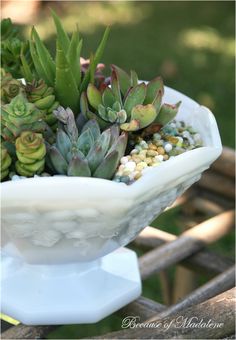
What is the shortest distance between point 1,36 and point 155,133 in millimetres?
255

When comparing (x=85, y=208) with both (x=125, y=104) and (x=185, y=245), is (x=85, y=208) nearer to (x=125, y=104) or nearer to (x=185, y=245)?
(x=125, y=104)

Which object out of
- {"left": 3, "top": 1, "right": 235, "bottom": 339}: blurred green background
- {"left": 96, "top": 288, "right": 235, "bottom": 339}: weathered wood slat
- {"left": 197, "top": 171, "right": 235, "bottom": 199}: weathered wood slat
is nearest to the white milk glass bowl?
{"left": 96, "top": 288, "right": 235, "bottom": 339}: weathered wood slat

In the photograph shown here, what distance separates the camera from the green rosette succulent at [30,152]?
25.8 inches

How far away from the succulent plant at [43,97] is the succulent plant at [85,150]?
18 mm

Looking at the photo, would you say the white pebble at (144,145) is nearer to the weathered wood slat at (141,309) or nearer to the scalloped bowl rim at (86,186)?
the scalloped bowl rim at (86,186)

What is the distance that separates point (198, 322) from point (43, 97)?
0.88ft

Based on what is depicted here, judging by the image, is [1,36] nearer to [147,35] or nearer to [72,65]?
[72,65]

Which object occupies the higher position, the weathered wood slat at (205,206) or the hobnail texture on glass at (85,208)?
the hobnail texture on glass at (85,208)

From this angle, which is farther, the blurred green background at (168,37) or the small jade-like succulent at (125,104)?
the blurred green background at (168,37)

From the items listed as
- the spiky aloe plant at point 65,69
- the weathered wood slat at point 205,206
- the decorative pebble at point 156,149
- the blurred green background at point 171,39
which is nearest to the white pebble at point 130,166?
the decorative pebble at point 156,149

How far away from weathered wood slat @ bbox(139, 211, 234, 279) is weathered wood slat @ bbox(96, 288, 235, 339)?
28cm

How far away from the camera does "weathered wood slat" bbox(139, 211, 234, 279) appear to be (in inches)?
38.5

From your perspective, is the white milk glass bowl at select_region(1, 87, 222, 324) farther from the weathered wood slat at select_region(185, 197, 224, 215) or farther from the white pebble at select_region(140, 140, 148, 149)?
the weathered wood slat at select_region(185, 197, 224, 215)

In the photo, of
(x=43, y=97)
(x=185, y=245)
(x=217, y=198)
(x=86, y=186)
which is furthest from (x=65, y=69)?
(x=217, y=198)
